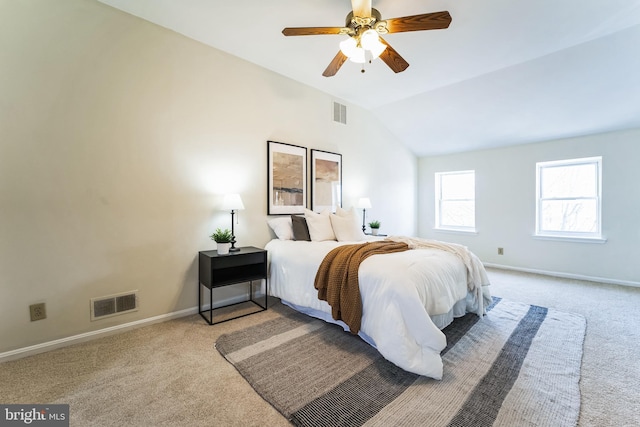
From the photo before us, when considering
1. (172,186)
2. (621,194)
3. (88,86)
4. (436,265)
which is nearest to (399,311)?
(436,265)

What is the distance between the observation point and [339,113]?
4328mm

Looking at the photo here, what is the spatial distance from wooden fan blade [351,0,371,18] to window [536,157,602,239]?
14.2 ft

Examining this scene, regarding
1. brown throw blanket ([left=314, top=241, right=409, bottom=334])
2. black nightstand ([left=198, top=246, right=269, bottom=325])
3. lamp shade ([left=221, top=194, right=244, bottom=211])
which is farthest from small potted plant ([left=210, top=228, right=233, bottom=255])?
brown throw blanket ([left=314, top=241, right=409, bottom=334])

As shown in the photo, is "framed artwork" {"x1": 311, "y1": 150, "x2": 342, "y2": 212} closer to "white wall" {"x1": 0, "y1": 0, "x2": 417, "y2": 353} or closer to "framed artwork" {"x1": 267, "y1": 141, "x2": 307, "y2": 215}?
"framed artwork" {"x1": 267, "y1": 141, "x2": 307, "y2": 215}

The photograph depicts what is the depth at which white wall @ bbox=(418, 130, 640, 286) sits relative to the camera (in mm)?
3801

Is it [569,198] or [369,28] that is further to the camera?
[569,198]

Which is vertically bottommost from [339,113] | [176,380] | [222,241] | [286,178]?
[176,380]

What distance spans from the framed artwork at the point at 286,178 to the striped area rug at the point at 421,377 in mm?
1555

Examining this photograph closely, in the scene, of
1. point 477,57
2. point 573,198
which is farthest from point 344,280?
point 573,198

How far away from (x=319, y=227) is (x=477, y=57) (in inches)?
108

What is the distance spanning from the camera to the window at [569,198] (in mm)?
4125

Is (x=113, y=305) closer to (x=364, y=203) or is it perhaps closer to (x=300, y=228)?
A: (x=300, y=228)

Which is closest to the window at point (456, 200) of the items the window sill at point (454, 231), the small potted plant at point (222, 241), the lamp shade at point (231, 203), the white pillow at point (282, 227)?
the window sill at point (454, 231)

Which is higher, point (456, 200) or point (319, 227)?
point (456, 200)
